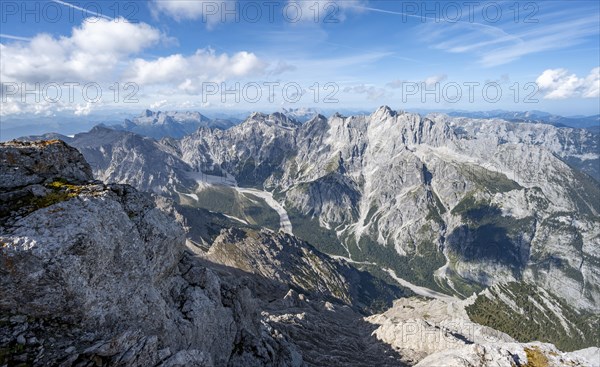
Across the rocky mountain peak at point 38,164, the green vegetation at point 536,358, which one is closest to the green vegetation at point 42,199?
the rocky mountain peak at point 38,164

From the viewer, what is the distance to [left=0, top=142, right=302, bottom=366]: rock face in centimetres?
2073

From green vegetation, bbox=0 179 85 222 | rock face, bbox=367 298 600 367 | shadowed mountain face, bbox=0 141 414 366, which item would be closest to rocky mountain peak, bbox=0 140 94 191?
shadowed mountain face, bbox=0 141 414 366

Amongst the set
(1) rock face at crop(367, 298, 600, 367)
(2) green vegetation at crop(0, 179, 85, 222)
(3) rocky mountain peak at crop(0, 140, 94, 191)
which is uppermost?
(3) rocky mountain peak at crop(0, 140, 94, 191)

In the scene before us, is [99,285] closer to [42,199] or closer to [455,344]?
[42,199]

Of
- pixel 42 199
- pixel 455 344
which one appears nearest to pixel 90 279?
pixel 42 199

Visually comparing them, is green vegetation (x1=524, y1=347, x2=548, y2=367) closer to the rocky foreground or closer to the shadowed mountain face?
the rocky foreground

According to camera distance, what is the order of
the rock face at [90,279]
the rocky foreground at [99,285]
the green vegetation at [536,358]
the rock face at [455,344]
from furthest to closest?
the rock face at [455,344]
the green vegetation at [536,358]
the rocky foreground at [99,285]
the rock face at [90,279]

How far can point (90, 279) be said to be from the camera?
23688 mm

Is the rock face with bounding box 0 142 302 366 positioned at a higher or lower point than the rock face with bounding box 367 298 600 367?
higher

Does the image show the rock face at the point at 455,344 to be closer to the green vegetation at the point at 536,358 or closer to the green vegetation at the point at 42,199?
the green vegetation at the point at 536,358

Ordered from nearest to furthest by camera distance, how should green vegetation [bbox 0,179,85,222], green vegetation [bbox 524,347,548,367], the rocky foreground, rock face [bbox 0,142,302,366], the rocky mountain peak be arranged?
1. rock face [bbox 0,142,302,366]
2. the rocky foreground
3. green vegetation [bbox 0,179,85,222]
4. the rocky mountain peak
5. green vegetation [bbox 524,347,548,367]

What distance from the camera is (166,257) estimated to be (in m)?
33.2

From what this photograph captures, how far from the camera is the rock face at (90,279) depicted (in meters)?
20.7

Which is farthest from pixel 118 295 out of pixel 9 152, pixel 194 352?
pixel 9 152
